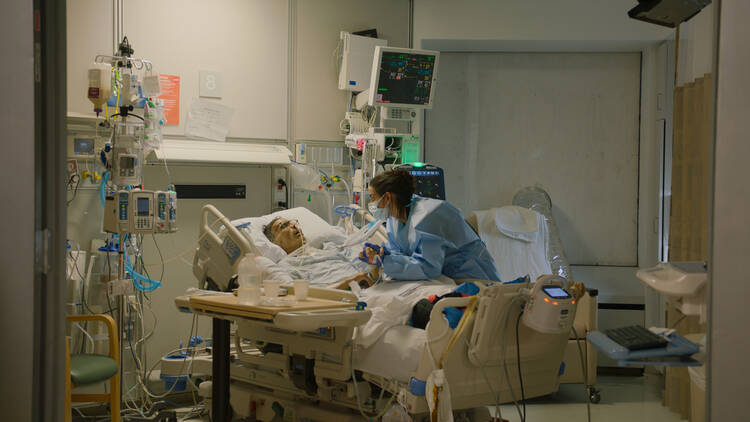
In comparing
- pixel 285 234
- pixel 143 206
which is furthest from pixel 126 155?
pixel 285 234

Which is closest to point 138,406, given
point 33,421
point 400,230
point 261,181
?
point 261,181

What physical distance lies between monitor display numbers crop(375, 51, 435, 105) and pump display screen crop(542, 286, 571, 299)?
8.08 ft

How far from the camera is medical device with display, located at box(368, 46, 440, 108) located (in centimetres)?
468

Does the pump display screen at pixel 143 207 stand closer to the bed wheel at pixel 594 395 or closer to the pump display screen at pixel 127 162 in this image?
→ the pump display screen at pixel 127 162

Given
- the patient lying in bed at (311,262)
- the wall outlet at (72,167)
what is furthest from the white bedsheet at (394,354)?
the wall outlet at (72,167)

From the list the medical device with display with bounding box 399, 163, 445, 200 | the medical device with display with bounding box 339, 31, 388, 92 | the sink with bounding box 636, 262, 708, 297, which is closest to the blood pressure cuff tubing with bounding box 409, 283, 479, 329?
the sink with bounding box 636, 262, 708, 297

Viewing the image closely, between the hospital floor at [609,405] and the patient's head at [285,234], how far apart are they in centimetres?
123

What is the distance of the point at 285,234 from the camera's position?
14.5 ft

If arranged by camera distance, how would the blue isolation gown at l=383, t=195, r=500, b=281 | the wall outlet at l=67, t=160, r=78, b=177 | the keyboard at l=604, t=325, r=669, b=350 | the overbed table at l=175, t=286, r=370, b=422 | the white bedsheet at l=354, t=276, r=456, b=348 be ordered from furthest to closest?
the wall outlet at l=67, t=160, r=78, b=177 → the blue isolation gown at l=383, t=195, r=500, b=281 → the white bedsheet at l=354, t=276, r=456, b=348 → the overbed table at l=175, t=286, r=370, b=422 → the keyboard at l=604, t=325, r=669, b=350

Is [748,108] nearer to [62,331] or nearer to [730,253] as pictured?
[730,253]

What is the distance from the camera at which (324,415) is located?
10.8 ft

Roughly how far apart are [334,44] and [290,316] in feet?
10.8

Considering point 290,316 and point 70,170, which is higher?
point 70,170

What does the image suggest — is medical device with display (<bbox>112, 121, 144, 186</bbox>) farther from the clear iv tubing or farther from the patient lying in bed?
the patient lying in bed
